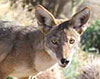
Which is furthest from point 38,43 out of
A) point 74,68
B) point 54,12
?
point 54,12

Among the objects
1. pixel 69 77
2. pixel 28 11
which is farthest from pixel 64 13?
pixel 69 77

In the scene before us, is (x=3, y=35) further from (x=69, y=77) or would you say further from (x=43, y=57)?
(x=69, y=77)

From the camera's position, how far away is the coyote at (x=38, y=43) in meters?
8.03

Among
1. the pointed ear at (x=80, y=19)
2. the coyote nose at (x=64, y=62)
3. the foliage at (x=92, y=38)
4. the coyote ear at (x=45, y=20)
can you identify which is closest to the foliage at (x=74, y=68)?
the pointed ear at (x=80, y=19)

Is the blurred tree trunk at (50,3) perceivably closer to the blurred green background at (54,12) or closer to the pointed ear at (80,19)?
the blurred green background at (54,12)

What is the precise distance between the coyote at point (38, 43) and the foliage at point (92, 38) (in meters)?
8.66

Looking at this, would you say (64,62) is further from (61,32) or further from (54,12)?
(54,12)

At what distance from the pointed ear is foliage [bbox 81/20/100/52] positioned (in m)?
8.83

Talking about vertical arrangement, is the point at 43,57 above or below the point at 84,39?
above

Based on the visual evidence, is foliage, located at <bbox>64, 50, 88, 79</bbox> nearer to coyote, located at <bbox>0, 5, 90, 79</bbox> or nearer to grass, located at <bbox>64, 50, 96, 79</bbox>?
grass, located at <bbox>64, 50, 96, 79</bbox>

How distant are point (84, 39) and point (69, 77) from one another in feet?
24.6

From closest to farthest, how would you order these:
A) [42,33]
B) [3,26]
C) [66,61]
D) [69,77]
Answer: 1. [66,61]
2. [42,33]
3. [3,26]
4. [69,77]

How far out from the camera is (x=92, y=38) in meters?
18.9

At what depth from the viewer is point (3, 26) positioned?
9039 mm
